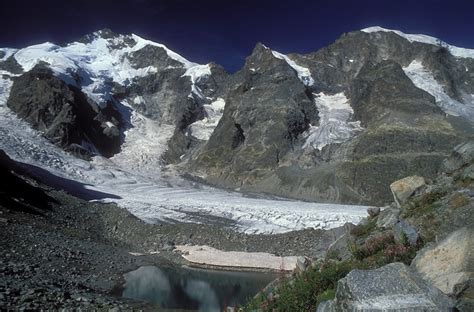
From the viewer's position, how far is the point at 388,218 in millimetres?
15578

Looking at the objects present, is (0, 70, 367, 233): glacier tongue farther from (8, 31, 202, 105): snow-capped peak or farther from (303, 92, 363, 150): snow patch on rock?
(303, 92, 363, 150): snow patch on rock

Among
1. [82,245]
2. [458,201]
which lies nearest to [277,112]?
[82,245]

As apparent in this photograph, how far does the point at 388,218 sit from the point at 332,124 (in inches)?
4765

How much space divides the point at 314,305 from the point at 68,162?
4367 inches

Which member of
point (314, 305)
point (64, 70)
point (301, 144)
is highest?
point (64, 70)

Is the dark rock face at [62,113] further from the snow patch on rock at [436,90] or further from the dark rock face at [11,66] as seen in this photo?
the snow patch on rock at [436,90]

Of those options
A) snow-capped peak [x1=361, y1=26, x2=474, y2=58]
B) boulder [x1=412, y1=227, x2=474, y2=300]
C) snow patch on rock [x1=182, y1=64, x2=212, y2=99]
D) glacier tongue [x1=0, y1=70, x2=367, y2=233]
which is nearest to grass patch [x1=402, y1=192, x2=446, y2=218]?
boulder [x1=412, y1=227, x2=474, y2=300]

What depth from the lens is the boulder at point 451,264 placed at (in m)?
7.29

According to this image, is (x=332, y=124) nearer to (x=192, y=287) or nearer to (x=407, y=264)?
(x=192, y=287)

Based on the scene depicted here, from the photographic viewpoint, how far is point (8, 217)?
1551 inches

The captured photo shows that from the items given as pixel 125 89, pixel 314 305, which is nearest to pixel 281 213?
pixel 314 305

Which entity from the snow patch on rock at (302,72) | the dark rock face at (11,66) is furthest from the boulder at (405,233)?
the dark rock face at (11,66)

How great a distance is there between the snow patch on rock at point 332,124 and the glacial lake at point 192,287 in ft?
282

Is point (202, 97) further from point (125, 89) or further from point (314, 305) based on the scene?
point (314, 305)
